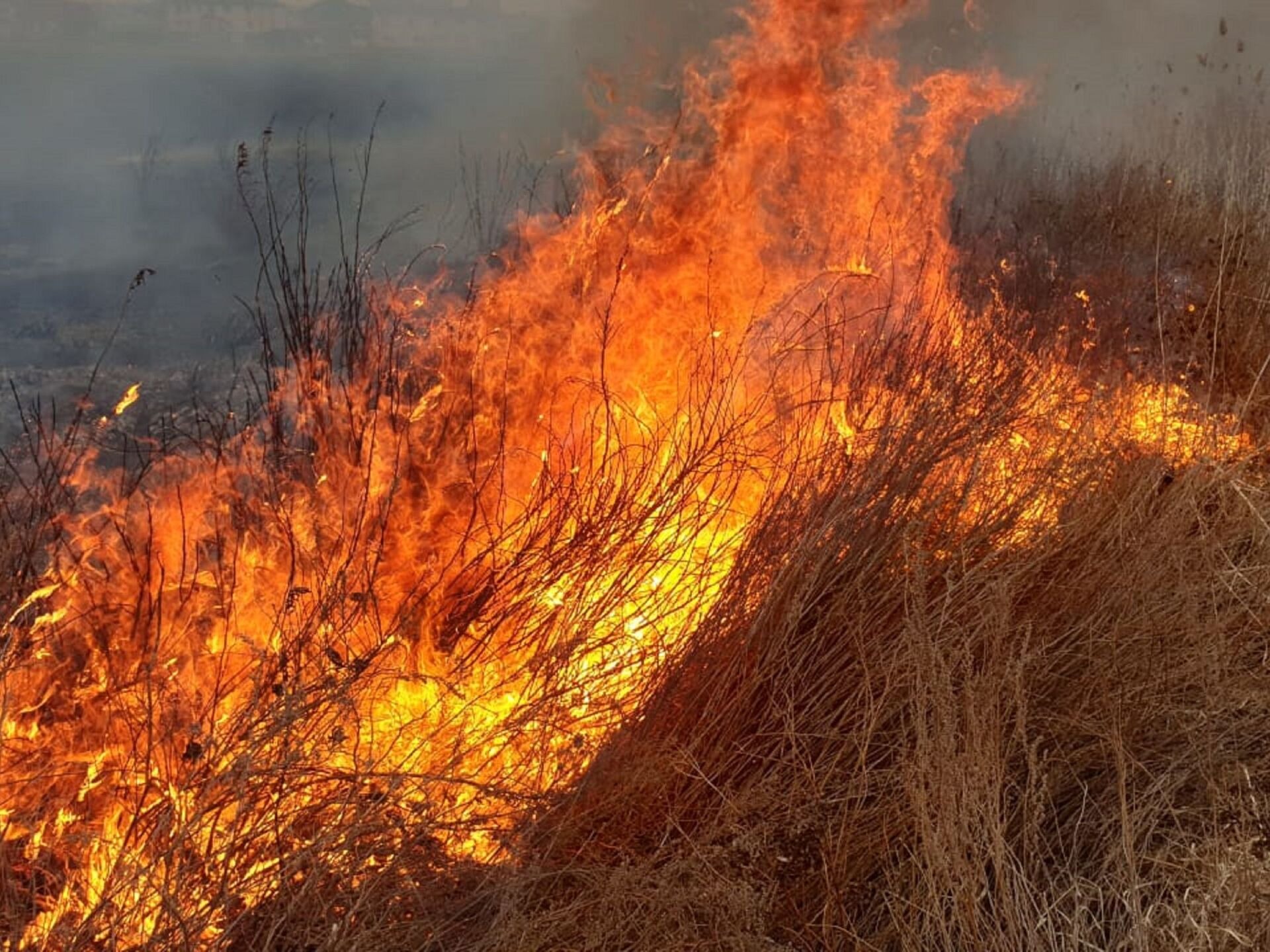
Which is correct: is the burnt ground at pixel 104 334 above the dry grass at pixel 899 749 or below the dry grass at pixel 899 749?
below

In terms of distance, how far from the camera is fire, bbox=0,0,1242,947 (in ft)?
7.63

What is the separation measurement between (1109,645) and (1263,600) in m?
0.58

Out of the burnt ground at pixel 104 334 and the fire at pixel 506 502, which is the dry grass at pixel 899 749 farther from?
the burnt ground at pixel 104 334

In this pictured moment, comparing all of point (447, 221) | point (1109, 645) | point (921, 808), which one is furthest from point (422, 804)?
point (447, 221)

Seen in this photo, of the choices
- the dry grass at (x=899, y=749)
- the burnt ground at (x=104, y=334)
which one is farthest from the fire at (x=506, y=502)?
the burnt ground at (x=104, y=334)

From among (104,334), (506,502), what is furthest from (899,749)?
(104,334)

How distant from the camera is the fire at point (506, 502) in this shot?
2324mm

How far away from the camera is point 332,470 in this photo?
3459 mm

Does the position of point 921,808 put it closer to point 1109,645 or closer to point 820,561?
point 820,561

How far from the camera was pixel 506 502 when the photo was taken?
349 cm

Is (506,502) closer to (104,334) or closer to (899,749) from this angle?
(899,749)

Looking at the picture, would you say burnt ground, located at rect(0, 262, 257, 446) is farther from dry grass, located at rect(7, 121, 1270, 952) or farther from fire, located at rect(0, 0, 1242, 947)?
dry grass, located at rect(7, 121, 1270, 952)

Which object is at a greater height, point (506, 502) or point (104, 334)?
point (506, 502)

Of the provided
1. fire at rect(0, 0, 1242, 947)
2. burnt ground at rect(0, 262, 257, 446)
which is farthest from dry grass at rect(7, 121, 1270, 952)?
burnt ground at rect(0, 262, 257, 446)
